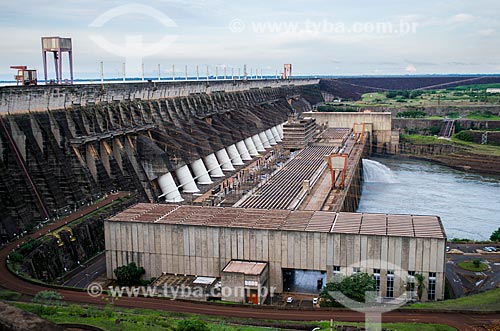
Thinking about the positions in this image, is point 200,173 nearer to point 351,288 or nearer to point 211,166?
point 211,166

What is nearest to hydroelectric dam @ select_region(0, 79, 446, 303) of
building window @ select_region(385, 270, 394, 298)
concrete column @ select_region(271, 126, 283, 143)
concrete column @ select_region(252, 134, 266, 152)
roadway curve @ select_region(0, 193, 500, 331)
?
building window @ select_region(385, 270, 394, 298)

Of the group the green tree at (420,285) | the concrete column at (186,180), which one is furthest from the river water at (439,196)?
A: the green tree at (420,285)

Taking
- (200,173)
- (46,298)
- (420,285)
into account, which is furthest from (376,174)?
(46,298)

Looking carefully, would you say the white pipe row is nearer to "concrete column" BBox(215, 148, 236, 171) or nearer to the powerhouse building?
"concrete column" BBox(215, 148, 236, 171)

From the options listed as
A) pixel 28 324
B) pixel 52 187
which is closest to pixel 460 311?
pixel 28 324

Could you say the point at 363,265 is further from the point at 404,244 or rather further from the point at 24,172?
the point at 24,172

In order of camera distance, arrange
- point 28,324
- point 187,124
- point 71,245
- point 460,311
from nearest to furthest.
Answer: point 28,324, point 460,311, point 71,245, point 187,124
